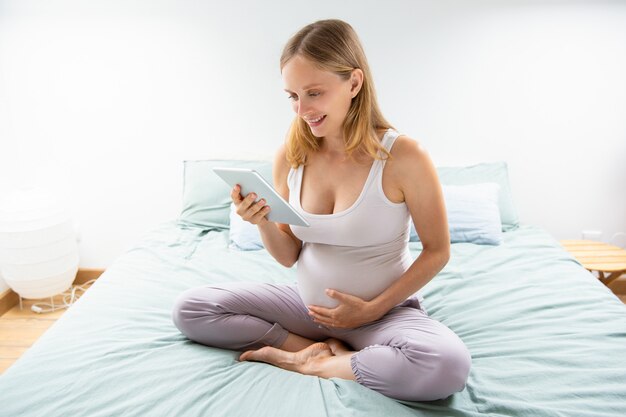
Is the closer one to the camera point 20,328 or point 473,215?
point 473,215

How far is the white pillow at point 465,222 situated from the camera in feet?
6.66

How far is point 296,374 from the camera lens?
44.9 inches

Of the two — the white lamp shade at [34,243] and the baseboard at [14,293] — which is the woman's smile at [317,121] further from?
the baseboard at [14,293]

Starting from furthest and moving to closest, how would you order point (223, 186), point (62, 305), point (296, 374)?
point (62, 305) < point (223, 186) < point (296, 374)

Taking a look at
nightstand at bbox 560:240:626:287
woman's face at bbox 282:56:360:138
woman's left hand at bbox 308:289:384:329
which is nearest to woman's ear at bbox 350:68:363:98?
woman's face at bbox 282:56:360:138

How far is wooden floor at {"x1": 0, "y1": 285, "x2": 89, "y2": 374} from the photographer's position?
2.03m

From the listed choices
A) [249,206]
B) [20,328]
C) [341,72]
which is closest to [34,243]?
[20,328]

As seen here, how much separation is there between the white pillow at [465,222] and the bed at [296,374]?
0.22 m

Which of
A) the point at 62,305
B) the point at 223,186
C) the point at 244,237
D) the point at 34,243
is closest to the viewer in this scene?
the point at 244,237

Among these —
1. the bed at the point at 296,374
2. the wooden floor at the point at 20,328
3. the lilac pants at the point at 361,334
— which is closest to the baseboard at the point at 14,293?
the wooden floor at the point at 20,328

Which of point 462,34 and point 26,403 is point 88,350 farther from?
point 462,34

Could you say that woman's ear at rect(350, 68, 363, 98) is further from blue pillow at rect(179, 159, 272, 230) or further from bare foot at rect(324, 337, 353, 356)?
blue pillow at rect(179, 159, 272, 230)

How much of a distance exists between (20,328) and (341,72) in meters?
1.96

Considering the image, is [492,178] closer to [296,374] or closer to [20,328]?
[296,374]
